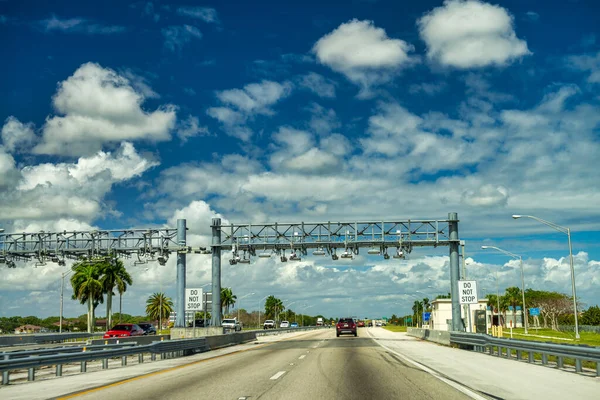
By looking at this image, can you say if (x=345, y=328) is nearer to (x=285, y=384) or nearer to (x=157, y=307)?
(x=285, y=384)

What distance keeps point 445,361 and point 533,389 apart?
9.97 meters

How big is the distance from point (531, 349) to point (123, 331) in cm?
3929

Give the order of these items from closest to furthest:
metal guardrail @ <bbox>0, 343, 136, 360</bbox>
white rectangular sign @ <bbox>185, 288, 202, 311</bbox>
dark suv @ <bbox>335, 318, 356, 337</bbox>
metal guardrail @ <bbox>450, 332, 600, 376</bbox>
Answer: metal guardrail @ <bbox>450, 332, 600, 376</bbox> < metal guardrail @ <bbox>0, 343, 136, 360</bbox> < white rectangular sign @ <bbox>185, 288, 202, 311</bbox> < dark suv @ <bbox>335, 318, 356, 337</bbox>

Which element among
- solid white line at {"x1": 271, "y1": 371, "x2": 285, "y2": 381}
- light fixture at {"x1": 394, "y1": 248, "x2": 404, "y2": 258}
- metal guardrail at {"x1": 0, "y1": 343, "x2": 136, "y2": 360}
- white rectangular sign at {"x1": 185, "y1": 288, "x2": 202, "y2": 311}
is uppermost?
light fixture at {"x1": 394, "y1": 248, "x2": 404, "y2": 258}

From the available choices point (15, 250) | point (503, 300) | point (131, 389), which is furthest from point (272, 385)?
point (503, 300)

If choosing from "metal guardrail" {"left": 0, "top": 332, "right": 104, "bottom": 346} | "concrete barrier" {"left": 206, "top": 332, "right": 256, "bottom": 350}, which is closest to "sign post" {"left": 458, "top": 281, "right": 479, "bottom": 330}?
"concrete barrier" {"left": 206, "top": 332, "right": 256, "bottom": 350}

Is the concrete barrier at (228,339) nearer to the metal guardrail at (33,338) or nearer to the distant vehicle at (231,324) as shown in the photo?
the metal guardrail at (33,338)

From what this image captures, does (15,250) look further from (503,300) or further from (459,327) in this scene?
(503,300)

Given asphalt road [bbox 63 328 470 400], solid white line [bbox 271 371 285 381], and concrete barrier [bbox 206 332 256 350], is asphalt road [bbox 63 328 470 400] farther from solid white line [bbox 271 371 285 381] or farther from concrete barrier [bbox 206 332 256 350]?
concrete barrier [bbox 206 332 256 350]

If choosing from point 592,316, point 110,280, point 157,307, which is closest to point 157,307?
point 157,307

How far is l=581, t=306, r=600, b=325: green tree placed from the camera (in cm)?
11394

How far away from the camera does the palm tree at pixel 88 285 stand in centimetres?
8938

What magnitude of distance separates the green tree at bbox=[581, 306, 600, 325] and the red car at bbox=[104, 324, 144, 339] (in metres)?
Result: 87.0

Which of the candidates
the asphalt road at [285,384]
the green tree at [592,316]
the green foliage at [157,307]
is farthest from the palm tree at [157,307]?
the asphalt road at [285,384]
